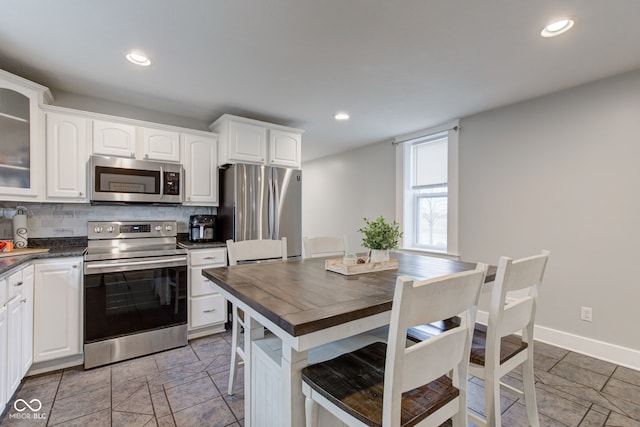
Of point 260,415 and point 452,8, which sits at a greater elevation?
point 452,8

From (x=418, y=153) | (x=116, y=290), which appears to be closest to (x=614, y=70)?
(x=418, y=153)

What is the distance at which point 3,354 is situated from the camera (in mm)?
1693

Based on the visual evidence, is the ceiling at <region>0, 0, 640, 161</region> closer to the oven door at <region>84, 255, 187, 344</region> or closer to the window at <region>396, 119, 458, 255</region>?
the window at <region>396, 119, 458, 255</region>

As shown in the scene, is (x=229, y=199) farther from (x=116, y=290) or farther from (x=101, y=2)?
(x=101, y=2)

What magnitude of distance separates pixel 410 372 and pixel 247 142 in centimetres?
287

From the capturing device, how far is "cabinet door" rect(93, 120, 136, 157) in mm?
2672

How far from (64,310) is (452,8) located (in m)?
3.37

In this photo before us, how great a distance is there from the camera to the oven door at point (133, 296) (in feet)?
7.61

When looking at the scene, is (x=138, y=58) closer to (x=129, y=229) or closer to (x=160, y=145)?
(x=160, y=145)

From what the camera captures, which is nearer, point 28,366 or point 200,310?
point 28,366

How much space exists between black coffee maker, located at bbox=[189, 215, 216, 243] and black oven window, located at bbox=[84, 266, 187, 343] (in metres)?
0.53

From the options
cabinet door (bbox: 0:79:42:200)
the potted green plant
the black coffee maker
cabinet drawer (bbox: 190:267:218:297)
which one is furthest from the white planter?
cabinet door (bbox: 0:79:42:200)

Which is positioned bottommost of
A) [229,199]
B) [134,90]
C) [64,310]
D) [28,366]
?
[28,366]

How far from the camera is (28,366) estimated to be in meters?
2.09
